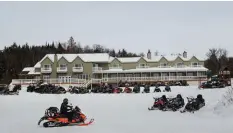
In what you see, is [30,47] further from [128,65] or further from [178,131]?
[178,131]

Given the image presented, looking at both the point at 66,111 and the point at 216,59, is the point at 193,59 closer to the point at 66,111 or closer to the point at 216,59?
the point at 216,59

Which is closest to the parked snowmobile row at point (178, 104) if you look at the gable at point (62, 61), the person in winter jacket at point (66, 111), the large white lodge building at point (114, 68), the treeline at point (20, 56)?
the person in winter jacket at point (66, 111)

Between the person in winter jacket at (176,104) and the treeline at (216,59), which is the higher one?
the treeline at (216,59)

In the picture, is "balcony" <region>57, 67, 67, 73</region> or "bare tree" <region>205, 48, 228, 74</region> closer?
"balcony" <region>57, 67, 67, 73</region>

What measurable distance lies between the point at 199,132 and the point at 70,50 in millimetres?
94098

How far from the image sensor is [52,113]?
14.5 m

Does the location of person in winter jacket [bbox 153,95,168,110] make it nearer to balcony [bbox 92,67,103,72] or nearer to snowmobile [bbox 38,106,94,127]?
snowmobile [bbox 38,106,94,127]

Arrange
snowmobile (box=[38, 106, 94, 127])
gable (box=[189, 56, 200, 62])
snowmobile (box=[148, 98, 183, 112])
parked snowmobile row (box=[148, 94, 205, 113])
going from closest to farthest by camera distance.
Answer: snowmobile (box=[38, 106, 94, 127]) → parked snowmobile row (box=[148, 94, 205, 113]) → snowmobile (box=[148, 98, 183, 112]) → gable (box=[189, 56, 200, 62])

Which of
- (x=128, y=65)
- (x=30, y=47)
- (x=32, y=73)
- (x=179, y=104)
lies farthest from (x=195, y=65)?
(x=30, y=47)

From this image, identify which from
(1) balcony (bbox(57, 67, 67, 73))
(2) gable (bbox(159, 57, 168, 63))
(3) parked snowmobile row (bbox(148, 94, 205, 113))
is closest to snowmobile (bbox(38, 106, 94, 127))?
(3) parked snowmobile row (bbox(148, 94, 205, 113))

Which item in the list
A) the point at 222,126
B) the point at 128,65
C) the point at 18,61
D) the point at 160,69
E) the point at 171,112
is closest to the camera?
the point at 222,126

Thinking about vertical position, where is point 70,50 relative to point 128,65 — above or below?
above

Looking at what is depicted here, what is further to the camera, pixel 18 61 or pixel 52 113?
pixel 18 61

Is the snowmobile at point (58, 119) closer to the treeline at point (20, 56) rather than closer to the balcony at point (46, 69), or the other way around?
the balcony at point (46, 69)
